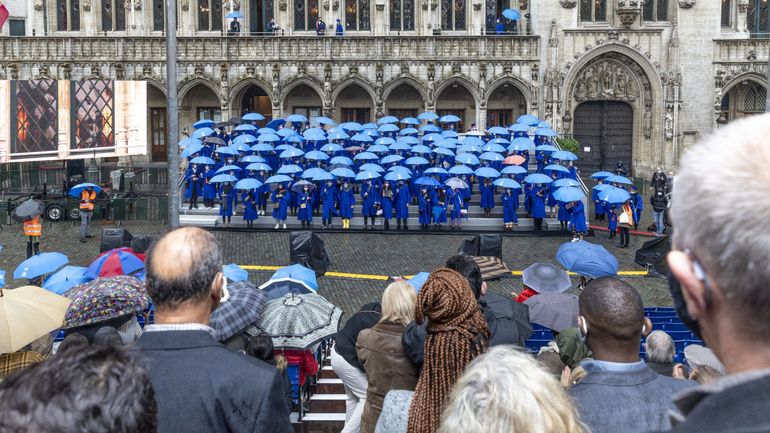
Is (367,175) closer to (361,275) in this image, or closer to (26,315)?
(361,275)

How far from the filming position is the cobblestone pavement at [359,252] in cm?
1767

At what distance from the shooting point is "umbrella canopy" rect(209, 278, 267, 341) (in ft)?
23.0

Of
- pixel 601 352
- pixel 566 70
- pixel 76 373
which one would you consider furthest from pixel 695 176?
pixel 566 70

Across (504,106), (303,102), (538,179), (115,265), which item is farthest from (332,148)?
(504,106)

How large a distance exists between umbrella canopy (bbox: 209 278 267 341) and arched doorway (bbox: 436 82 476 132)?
31.1m

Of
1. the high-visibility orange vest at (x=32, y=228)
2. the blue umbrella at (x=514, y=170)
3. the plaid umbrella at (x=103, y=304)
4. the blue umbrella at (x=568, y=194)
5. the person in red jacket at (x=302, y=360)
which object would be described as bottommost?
the person in red jacket at (x=302, y=360)

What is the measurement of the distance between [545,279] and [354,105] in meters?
28.1

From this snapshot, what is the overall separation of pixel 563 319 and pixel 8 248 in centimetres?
1748

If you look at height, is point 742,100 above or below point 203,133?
above

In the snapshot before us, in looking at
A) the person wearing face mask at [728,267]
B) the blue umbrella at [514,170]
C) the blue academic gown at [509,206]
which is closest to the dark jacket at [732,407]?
the person wearing face mask at [728,267]

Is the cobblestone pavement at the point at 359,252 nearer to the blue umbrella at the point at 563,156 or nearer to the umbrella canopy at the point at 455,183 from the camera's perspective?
the umbrella canopy at the point at 455,183

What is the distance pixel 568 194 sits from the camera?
22.2 meters

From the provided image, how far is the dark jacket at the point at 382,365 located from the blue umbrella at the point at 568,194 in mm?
17172

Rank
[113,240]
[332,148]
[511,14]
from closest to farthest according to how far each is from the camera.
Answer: [113,240] → [332,148] → [511,14]
